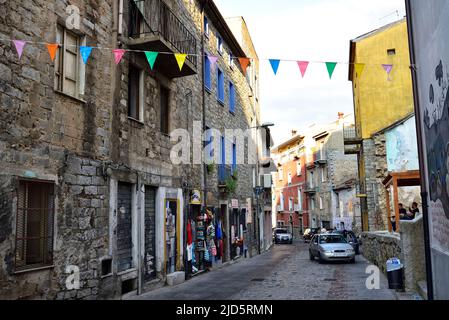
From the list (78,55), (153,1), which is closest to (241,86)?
(153,1)

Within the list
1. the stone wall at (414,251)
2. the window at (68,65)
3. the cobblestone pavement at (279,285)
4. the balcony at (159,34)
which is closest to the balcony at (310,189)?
the cobblestone pavement at (279,285)

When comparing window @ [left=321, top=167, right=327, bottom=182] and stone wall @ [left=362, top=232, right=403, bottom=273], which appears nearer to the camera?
stone wall @ [left=362, top=232, right=403, bottom=273]


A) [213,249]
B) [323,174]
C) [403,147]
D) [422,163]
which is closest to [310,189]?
[323,174]

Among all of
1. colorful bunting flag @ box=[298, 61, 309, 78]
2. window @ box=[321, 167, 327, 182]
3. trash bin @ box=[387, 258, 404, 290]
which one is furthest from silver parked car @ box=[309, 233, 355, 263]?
window @ box=[321, 167, 327, 182]

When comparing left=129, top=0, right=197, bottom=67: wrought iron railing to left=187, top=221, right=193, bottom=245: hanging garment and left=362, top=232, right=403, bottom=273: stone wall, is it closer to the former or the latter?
left=187, top=221, right=193, bottom=245: hanging garment

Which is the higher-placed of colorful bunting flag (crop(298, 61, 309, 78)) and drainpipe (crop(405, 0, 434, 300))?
colorful bunting flag (crop(298, 61, 309, 78))

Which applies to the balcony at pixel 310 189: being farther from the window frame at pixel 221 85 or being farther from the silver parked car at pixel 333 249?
the window frame at pixel 221 85

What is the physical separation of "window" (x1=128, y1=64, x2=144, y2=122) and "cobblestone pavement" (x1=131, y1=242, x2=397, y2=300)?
→ 14.4 feet

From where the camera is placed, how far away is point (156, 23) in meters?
12.2

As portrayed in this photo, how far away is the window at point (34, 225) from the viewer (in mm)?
7180

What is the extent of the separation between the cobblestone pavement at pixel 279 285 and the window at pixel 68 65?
4.91 metres

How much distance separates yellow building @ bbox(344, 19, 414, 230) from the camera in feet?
71.3
